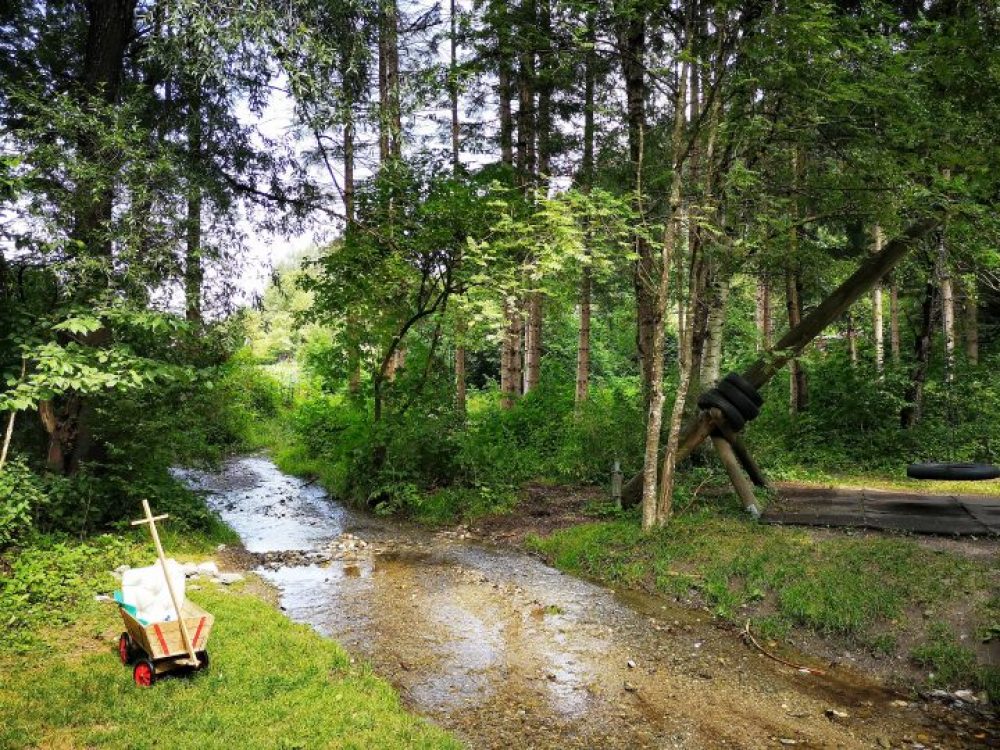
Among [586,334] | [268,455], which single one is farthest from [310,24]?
[268,455]

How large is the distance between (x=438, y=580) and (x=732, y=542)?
13.0 feet

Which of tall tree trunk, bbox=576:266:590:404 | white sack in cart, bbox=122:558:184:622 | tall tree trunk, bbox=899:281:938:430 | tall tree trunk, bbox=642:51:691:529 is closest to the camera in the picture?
white sack in cart, bbox=122:558:184:622

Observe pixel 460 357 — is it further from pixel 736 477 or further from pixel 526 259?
pixel 736 477

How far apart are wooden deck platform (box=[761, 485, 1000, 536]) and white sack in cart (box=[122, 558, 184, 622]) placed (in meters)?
7.57

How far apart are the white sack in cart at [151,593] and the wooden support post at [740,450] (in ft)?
25.0

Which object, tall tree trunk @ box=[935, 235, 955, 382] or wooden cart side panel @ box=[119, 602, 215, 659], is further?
tall tree trunk @ box=[935, 235, 955, 382]

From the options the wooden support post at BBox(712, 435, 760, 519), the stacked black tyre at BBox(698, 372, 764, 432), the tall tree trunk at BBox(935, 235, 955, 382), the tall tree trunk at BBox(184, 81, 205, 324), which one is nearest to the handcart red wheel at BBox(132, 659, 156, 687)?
the tall tree trunk at BBox(184, 81, 205, 324)

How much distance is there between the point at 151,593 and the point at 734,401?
26.4ft

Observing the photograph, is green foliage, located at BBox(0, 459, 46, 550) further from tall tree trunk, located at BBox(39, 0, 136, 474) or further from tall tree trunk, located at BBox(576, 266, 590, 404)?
tall tree trunk, located at BBox(576, 266, 590, 404)

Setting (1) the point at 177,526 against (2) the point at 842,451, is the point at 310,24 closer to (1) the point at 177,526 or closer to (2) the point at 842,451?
(1) the point at 177,526

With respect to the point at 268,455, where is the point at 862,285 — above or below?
above

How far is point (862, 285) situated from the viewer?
9.88 m

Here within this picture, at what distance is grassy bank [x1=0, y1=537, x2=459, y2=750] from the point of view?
4609 millimetres

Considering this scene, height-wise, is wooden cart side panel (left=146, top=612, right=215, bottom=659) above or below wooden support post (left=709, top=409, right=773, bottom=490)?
below
